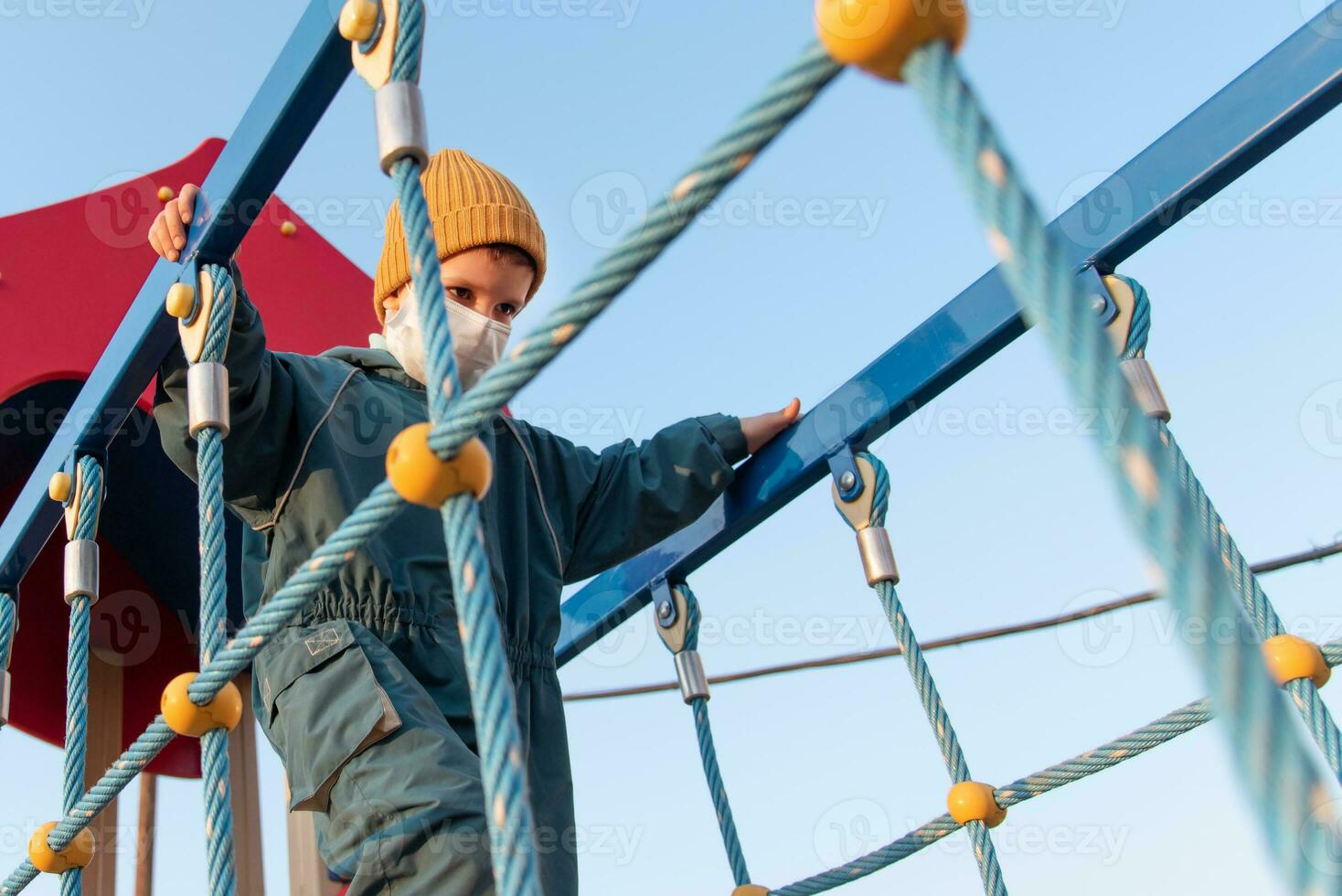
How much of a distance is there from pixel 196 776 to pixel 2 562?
99 cm

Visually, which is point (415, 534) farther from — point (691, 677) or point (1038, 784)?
point (1038, 784)

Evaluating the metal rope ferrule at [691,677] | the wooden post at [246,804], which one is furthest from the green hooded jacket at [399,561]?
the wooden post at [246,804]

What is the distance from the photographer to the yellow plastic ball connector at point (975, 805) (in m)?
1.28


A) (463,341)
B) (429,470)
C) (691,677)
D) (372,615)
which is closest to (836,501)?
(691,677)

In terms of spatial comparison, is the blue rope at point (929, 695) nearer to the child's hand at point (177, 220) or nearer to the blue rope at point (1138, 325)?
the blue rope at point (1138, 325)

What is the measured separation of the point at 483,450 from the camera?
0.70 metres

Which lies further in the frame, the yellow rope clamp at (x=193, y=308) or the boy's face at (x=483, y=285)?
the boy's face at (x=483, y=285)

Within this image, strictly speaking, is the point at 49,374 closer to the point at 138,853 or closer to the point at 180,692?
the point at 138,853

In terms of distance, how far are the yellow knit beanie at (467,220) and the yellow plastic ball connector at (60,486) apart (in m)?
0.42

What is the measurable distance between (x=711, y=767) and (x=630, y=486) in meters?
0.39

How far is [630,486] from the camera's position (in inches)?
60.5

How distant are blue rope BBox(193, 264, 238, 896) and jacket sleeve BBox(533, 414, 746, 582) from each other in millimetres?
481

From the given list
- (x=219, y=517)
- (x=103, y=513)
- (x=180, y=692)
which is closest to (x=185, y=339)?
(x=219, y=517)

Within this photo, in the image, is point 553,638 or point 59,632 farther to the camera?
point 59,632
